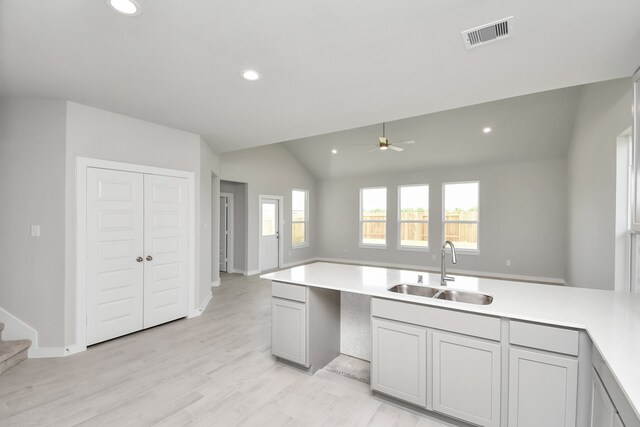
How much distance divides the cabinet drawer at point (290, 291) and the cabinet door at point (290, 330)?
0.14 feet

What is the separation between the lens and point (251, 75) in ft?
8.17

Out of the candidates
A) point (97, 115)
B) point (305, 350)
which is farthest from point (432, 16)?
point (97, 115)

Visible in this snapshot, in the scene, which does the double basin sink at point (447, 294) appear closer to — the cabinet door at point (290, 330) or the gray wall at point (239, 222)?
the cabinet door at point (290, 330)

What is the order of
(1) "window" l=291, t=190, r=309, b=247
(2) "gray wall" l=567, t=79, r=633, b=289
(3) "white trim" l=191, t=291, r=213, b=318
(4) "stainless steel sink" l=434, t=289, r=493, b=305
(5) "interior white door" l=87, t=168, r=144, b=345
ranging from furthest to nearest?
1. (1) "window" l=291, t=190, r=309, b=247
2. (3) "white trim" l=191, t=291, r=213, b=318
3. (5) "interior white door" l=87, t=168, r=144, b=345
4. (2) "gray wall" l=567, t=79, r=633, b=289
5. (4) "stainless steel sink" l=434, t=289, r=493, b=305

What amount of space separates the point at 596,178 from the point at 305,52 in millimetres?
4016

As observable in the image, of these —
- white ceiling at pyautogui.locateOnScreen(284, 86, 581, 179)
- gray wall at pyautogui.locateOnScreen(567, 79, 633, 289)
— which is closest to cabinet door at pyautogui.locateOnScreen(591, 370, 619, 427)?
gray wall at pyautogui.locateOnScreen(567, 79, 633, 289)

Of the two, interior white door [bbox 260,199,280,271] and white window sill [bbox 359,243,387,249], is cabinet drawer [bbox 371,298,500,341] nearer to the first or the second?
interior white door [bbox 260,199,280,271]

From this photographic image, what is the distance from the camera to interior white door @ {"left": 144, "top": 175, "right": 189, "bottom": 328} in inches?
147

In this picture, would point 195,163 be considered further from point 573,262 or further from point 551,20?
point 573,262

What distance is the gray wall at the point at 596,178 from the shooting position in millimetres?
3117

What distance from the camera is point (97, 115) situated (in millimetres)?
3275

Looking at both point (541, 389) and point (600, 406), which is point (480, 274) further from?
point (600, 406)

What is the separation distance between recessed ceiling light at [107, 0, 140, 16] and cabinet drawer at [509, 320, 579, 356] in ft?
9.37

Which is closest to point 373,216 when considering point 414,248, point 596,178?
point 414,248
